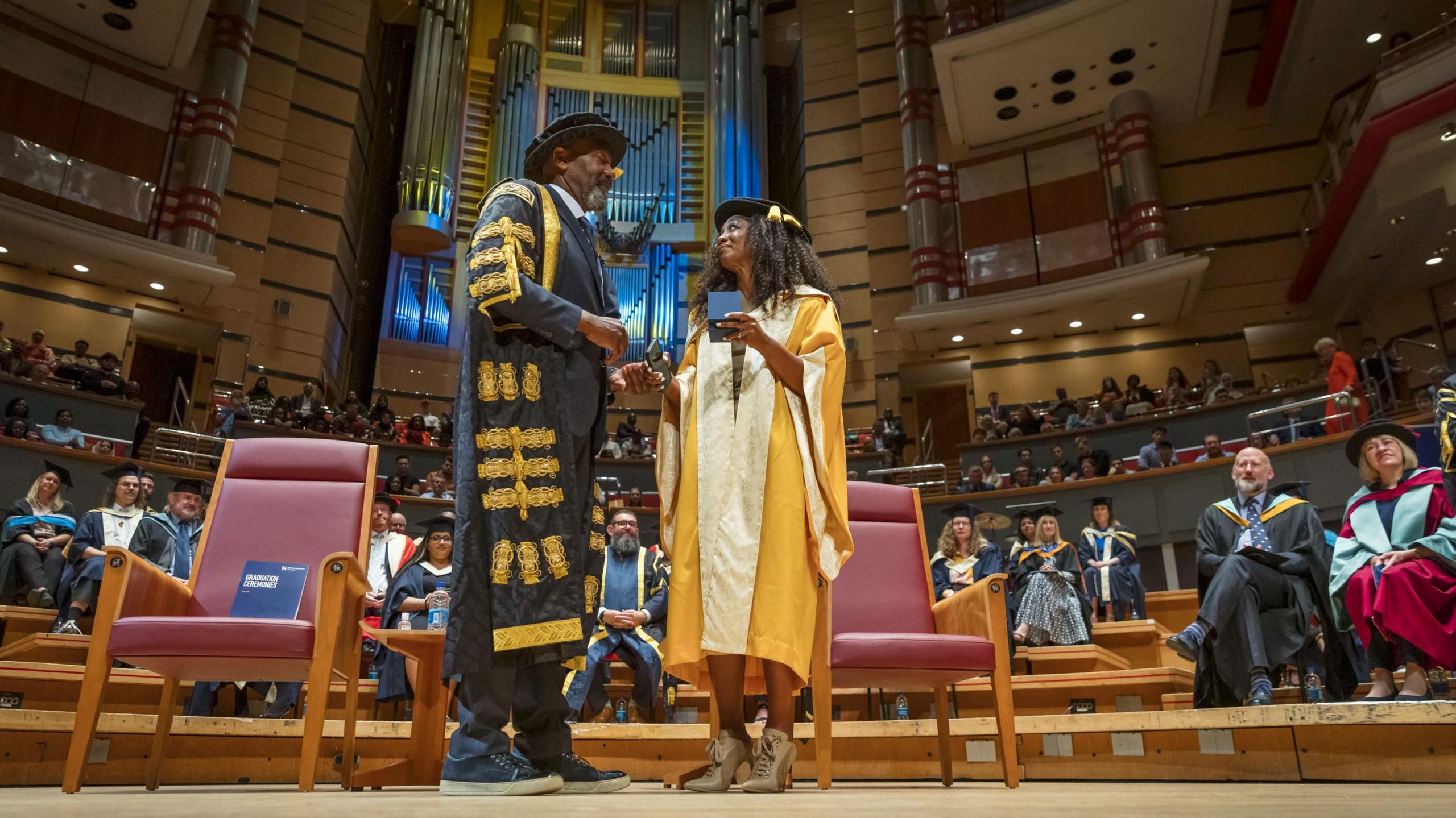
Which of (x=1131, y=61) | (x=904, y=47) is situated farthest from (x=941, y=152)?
(x=1131, y=61)

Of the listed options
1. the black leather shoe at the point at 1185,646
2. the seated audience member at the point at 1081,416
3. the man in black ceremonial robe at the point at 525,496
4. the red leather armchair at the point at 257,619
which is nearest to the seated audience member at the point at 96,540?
the red leather armchair at the point at 257,619

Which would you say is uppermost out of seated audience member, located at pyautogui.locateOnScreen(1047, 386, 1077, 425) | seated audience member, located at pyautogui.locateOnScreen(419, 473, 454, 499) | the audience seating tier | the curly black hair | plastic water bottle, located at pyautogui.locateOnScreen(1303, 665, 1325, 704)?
seated audience member, located at pyautogui.locateOnScreen(1047, 386, 1077, 425)

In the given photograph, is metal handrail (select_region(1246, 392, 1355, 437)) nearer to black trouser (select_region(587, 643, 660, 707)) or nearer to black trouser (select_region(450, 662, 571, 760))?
black trouser (select_region(587, 643, 660, 707))

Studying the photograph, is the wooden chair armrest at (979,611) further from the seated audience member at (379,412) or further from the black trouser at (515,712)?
the seated audience member at (379,412)

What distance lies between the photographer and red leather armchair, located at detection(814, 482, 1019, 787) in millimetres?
2674

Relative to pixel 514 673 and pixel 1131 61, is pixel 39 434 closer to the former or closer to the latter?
pixel 514 673

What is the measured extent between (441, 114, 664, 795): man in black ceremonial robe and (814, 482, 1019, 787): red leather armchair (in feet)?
2.61

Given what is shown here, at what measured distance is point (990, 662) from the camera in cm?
275

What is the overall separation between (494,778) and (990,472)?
30.0 ft

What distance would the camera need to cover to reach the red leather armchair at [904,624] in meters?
2.67

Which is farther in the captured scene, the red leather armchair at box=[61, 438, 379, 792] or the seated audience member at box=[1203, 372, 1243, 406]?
the seated audience member at box=[1203, 372, 1243, 406]

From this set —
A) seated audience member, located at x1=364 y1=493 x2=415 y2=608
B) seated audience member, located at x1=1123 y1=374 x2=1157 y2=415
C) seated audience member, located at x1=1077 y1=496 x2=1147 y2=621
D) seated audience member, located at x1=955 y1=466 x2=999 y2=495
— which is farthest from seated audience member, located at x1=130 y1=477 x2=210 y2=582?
seated audience member, located at x1=1123 y1=374 x2=1157 y2=415

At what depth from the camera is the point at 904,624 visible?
321cm

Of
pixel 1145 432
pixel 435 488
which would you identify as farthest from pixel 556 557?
pixel 1145 432
